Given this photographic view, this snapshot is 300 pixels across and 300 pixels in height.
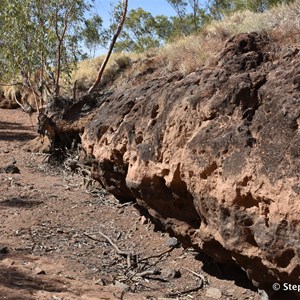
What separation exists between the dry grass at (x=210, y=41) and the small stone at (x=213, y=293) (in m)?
2.44

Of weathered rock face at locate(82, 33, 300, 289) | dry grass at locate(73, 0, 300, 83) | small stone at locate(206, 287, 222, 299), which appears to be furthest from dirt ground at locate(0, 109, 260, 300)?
dry grass at locate(73, 0, 300, 83)

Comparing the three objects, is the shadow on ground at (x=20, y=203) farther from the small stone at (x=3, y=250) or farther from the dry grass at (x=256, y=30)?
the dry grass at (x=256, y=30)

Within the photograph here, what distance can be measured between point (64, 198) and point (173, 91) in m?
3.89

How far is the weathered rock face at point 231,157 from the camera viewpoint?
3645 mm

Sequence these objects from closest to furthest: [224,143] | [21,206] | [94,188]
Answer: [224,143], [21,206], [94,188]

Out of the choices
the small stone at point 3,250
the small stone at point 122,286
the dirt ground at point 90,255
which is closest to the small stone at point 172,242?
the dirt ground at point 90,255

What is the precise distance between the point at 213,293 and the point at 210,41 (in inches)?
268

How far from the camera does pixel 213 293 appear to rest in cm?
498

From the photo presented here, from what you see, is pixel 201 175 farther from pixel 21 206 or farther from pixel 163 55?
pixel 163 55

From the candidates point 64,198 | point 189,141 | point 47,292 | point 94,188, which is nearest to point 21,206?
point 64,198

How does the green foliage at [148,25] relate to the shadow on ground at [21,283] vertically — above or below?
above

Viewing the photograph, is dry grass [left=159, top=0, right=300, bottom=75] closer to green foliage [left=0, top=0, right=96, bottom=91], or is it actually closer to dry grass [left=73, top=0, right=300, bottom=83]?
dry grass [left=73, top=0, right=300, bottom=83]

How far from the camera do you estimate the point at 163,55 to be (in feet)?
53.4

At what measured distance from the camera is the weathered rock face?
3.64 meters
